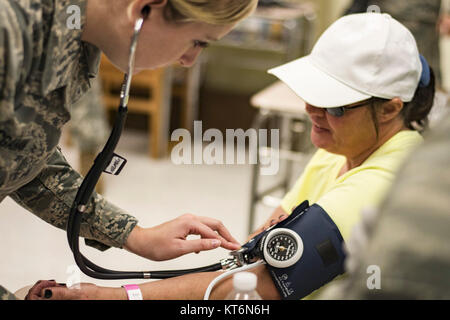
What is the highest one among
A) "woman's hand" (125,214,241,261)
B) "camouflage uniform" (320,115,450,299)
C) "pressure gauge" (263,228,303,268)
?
"camouflage uniform" (320,115,450,299)

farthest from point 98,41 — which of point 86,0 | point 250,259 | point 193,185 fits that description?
point 193,185

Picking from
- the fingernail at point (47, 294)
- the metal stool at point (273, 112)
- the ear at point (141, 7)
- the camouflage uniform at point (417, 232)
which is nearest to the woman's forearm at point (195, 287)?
the fingernail at point (47, 294)

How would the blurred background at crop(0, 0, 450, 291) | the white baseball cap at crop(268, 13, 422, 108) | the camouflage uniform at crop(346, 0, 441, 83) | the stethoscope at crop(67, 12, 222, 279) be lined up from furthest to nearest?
the camouflage uniform at crop(346, 0, 441, 83), the blurred background at crop(0, 0, 450, 291), the white baseball cap at crop(268, 13, 422, 108), the stethoscope at crop(67, 12, 222, 279)

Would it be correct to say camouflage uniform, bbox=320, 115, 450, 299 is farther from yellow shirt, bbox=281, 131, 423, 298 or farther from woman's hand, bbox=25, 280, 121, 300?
woman's hand, bbox=25, 280, 121, 300

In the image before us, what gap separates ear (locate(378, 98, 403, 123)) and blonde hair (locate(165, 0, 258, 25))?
18.5 inches

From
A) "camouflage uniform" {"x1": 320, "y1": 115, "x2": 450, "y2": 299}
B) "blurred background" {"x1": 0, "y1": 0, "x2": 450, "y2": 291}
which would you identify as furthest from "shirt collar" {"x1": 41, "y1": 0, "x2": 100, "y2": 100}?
"blurred background" {"x1": 0, "y1": 0, "x2": 450, "y2": 291}

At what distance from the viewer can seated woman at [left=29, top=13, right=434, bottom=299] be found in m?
1.14

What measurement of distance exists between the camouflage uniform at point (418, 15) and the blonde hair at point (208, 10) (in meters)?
2.15

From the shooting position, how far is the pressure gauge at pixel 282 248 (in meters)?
1.09

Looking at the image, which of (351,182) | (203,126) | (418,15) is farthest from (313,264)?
(203,126)

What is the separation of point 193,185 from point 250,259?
2.57 metres

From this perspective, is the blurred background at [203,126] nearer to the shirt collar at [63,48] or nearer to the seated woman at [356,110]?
the seated woman at [356,110]

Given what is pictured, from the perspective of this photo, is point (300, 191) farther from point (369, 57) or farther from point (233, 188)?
point (233, 188)

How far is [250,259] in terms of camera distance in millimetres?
1142
